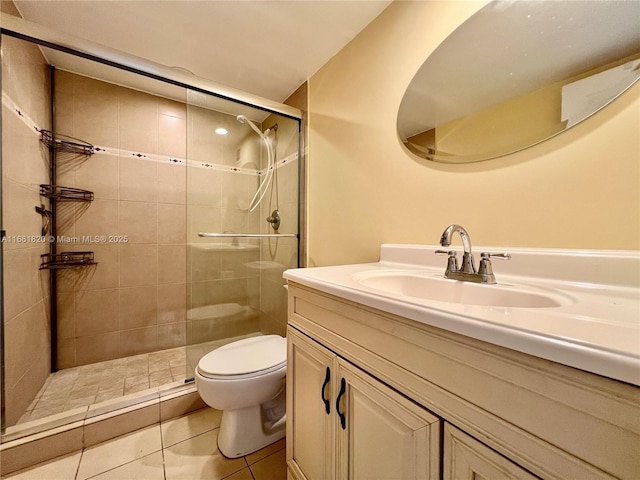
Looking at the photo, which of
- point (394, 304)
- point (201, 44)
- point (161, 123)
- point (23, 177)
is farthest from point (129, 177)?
point (394, 304)

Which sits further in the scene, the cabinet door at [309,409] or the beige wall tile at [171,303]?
the beige wall tile at [171,303]

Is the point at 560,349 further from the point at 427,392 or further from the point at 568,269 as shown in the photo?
the point at 568,269

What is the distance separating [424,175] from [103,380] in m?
2.19

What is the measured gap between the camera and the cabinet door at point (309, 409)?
70cm

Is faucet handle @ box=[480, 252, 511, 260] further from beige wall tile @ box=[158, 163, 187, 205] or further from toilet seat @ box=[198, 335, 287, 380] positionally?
beige wall tile @ box=[158, 163, 187, 205]

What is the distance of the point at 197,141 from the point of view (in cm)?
171

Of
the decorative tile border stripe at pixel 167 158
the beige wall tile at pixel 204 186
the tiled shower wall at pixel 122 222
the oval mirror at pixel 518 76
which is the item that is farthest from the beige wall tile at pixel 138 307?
the oval mirror at pixel 518 76

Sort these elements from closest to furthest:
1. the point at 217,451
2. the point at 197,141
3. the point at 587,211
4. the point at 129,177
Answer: the point at 587,211, the point at 217,451, the point at 197,141, the point at 129,177

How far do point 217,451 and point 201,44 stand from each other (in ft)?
6.73

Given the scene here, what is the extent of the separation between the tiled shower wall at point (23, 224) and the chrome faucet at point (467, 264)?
1.77 m

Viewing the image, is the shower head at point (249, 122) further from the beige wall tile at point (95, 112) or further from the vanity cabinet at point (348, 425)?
the vanity cabinet at point (348, 425)

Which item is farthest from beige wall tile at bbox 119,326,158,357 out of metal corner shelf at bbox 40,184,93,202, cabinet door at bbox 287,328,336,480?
cabinet door at bbox 287,328,336,480

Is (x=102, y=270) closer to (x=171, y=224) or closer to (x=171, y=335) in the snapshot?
(x=171, y=224)

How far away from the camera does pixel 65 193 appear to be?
5.62ft
